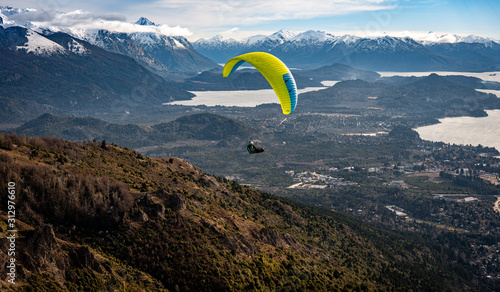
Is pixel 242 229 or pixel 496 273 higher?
pixel 242 229

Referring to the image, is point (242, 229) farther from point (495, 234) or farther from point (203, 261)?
point (495, 234)

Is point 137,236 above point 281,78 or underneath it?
underneath

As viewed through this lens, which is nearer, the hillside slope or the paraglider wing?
the hillside slope

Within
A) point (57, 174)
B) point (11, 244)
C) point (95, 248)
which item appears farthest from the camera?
point (57, 174)

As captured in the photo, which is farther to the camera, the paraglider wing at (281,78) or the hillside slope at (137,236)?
the paraglider wing at (281,78)

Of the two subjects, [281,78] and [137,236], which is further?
[281,78]

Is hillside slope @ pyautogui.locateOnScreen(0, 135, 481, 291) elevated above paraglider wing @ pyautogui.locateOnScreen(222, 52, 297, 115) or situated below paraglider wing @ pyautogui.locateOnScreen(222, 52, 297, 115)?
below

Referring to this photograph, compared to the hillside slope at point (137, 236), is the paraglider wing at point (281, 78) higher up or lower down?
higher up

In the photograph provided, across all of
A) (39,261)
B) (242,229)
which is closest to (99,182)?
(39,261)
